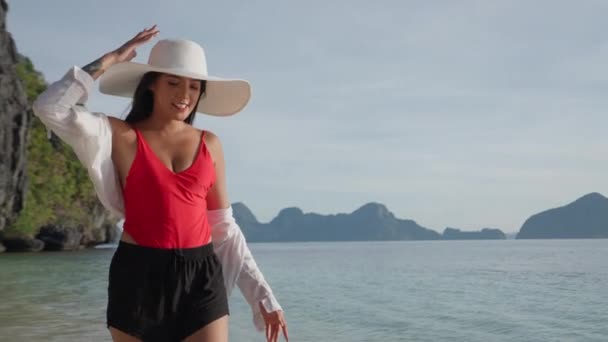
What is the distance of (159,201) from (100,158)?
245 millimetres

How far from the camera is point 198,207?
8.68 feet

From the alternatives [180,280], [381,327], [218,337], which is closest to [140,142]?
[180,280]

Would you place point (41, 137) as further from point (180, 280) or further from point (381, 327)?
point (180, 280)

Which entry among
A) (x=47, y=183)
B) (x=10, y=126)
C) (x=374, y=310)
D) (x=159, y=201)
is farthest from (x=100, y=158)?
(x=47, y=183)

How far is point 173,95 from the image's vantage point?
267 cm

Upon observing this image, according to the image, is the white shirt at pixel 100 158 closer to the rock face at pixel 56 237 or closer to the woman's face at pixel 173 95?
the woman's face at pixel 173 95

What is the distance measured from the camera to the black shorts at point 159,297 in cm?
254

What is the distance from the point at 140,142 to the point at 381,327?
1518cm

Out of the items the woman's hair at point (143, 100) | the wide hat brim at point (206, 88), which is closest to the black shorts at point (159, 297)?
the woman's hair at point (143, 100)

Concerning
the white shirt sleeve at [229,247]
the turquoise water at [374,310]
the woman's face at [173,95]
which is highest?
the woman's face at [173,95]

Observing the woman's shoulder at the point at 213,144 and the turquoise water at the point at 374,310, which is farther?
the turquoise water at the point at 374,310

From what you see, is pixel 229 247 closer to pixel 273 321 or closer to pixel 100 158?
pixel 273 321

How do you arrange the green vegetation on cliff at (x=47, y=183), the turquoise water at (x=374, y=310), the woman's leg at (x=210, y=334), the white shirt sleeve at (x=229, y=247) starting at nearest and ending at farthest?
the woman's leg at (x=210, y=334)
the white shirt sleeve at (x=229, y=247)
the turquoise water at (x=374, y=310)
the green vegetation on cliff at (x=47, y=183)

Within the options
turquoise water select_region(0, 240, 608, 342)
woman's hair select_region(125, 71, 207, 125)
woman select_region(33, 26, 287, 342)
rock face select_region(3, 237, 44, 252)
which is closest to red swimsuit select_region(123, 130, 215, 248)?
woman select_region(33, 26, 287, 342)
